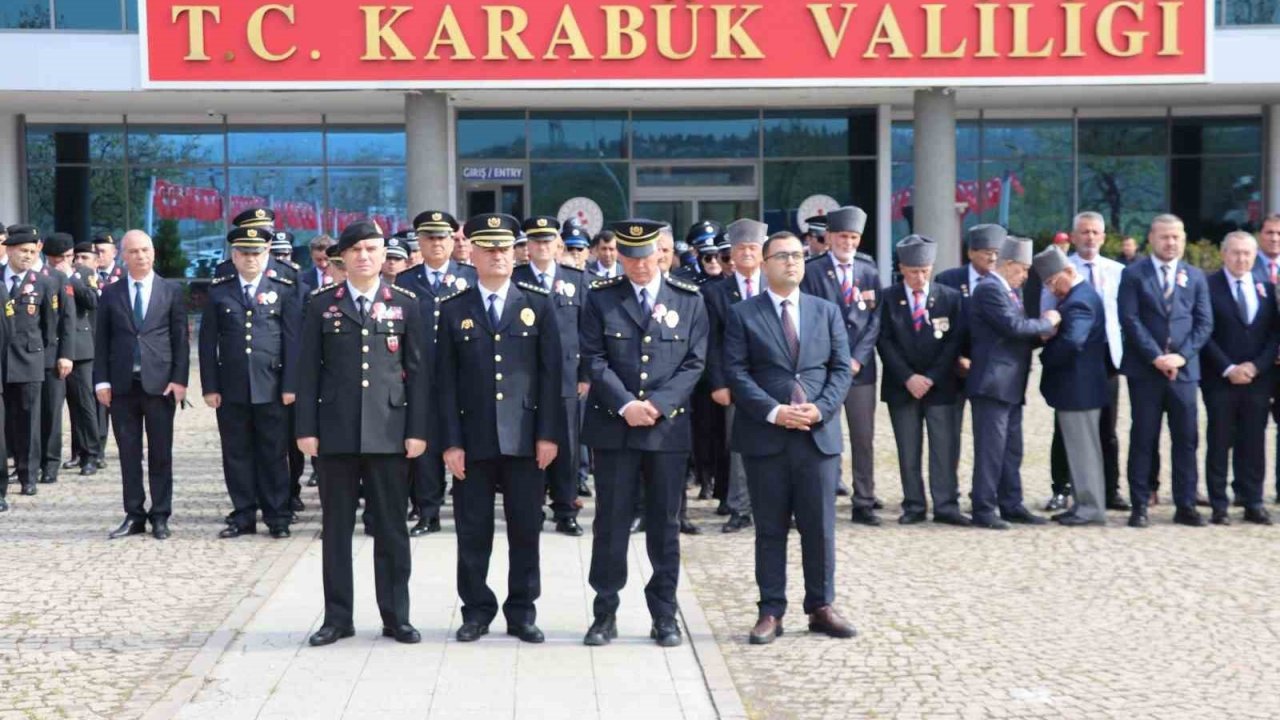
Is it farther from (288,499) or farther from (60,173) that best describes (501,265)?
(60,173)

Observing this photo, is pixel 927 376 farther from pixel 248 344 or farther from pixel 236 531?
pixel 236 531

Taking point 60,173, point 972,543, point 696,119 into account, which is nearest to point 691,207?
point 696,119

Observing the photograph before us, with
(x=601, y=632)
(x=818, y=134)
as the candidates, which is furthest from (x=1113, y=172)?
(x=601, y=632)

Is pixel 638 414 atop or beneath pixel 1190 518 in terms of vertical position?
atop

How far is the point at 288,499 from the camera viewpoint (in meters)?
11.3

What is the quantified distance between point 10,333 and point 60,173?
693 inches

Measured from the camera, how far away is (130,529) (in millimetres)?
11352

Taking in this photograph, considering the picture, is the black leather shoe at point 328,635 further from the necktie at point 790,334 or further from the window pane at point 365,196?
the window pane at point 365,196

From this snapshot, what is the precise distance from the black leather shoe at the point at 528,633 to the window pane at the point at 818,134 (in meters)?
22.0

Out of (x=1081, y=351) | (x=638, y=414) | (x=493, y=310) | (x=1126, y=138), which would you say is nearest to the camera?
(x=638, y=414)

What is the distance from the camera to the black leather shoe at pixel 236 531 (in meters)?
11.2

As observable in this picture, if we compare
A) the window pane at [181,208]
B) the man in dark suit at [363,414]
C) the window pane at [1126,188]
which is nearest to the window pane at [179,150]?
the window pane at [181,208]

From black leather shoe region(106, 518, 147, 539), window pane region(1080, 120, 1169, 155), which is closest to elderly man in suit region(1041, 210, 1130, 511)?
black leather shoe region(106, 518, 147, 539)

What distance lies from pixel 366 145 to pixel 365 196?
935mm
